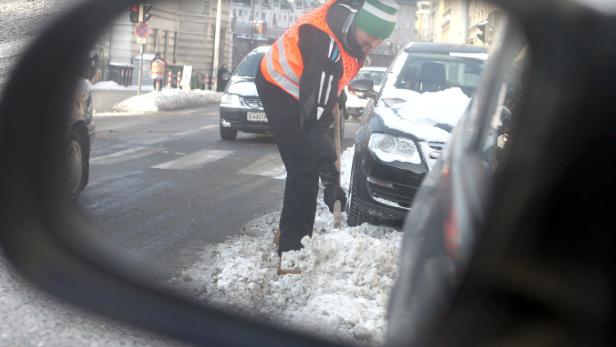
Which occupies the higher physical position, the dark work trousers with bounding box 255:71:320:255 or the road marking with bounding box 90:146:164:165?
the dark work trousers with bounding box 255:71:320:255

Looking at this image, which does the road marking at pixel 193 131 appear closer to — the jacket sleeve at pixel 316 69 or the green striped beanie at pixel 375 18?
the jacket sleeve at pixel 316 69

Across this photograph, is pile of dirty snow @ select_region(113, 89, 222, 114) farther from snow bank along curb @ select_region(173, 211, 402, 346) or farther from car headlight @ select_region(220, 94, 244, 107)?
snow bank along curb @ select_region(173, 211, 402, 346)

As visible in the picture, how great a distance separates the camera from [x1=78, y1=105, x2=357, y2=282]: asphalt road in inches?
213

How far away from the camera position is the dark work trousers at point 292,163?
4.77m

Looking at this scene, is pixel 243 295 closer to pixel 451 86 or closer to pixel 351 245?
pixel 351 245

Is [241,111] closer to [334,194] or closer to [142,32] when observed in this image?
[142,32]

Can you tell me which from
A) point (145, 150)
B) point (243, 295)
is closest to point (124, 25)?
point (243, 295)

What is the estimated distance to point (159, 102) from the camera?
25.4 metres

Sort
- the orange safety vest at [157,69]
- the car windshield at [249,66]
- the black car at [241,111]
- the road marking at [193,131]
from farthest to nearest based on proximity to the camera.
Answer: the orange safety vest at [157,69] < the road marking at [193,131] < the car windshield at [249,66] < the black car at [241,111]

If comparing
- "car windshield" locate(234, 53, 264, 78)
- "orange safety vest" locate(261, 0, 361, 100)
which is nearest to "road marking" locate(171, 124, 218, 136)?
"car windshield" locate(234, 53, 264, 78)

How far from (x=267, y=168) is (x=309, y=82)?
20.7ft

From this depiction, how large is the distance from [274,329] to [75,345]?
6.55 ft

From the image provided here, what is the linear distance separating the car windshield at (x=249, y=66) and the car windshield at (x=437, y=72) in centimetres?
898

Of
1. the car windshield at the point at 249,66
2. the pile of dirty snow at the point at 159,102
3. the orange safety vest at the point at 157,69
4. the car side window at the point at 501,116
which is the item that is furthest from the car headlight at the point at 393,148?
the orange safety vest at the point at 157,69
